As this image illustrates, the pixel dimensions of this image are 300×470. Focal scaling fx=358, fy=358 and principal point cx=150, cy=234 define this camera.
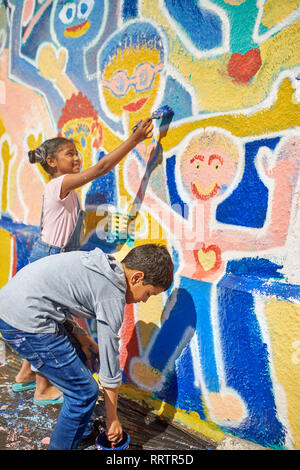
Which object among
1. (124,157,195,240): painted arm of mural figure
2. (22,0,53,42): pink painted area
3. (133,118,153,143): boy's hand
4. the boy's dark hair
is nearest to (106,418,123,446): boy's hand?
the boy's dark hair

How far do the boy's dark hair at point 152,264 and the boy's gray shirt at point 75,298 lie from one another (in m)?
0.09

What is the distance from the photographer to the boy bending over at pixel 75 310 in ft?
5.80

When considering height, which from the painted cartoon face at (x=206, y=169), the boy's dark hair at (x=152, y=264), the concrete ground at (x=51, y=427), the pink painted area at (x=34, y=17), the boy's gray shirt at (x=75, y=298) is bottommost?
the concrete ground at (x=51, y=427)

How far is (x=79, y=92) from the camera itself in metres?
3.18

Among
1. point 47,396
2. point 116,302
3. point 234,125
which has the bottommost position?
point 47,396

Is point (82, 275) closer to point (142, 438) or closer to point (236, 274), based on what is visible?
point (236, 274)

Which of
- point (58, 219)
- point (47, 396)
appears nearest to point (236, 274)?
point (58, 219)

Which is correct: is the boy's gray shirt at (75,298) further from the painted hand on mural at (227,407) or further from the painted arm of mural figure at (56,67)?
the painted arm of mural figure at (56,67)

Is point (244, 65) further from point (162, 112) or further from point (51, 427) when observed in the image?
point (51, 427)

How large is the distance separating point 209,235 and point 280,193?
505mm

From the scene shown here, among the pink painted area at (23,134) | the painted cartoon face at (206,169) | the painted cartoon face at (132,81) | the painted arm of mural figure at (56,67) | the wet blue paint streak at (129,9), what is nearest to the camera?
the painted cartoon face at (206,169)

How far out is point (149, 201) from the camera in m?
2.60

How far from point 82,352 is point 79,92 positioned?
2234mm

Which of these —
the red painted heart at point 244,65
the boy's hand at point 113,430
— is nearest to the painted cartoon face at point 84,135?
the red painted heart at point 244,65
